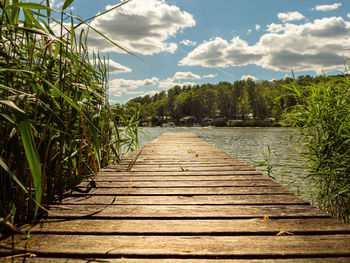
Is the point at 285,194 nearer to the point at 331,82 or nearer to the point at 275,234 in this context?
the point at 275,234

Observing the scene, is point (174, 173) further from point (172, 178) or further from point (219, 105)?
point (219, 105)

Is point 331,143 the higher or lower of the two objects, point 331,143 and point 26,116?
the lower

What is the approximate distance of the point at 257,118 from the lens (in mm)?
58375

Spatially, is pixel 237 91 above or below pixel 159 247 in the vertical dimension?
above

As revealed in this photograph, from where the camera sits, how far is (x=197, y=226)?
4.04 ft

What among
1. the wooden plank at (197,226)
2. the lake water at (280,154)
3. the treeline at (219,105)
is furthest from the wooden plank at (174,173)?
the treeline at (219,105)

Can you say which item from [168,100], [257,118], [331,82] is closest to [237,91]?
[257,118]

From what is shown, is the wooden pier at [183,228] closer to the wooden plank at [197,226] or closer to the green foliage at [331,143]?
the wooden plank at [197,226]

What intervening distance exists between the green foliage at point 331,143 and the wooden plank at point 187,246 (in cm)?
134

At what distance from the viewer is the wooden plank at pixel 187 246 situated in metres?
0.99

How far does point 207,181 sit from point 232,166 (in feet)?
2.53

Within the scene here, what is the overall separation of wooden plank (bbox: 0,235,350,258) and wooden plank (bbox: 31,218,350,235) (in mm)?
44

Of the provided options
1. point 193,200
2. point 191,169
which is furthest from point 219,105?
point 193,200

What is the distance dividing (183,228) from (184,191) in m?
0.65
